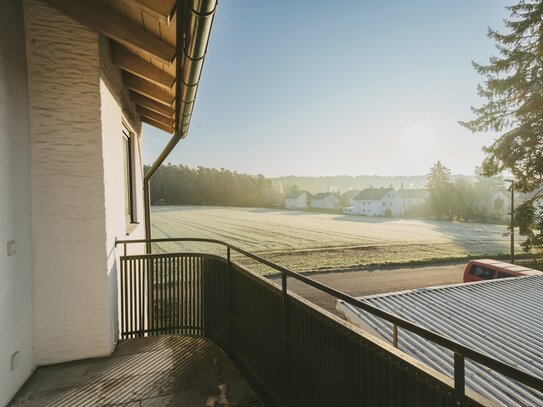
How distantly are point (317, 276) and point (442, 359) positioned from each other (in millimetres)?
12717

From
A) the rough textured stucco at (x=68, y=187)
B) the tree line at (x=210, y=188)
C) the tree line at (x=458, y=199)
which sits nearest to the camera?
the rough textured stucco at (x=68, y=187)

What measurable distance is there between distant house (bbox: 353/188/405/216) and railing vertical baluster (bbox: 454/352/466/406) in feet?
249

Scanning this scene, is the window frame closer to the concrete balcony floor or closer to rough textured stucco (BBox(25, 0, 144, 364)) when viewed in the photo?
rough textured stucco (BBox(25, 0, 144, 364))

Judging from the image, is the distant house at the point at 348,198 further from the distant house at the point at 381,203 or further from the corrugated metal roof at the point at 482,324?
the corrugated metal roof at the point at 482,324

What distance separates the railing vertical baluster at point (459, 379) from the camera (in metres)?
1.23

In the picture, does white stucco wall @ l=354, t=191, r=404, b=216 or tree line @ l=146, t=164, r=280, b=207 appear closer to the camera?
white stucco wall @ l=354, t=191, r=404, b=216

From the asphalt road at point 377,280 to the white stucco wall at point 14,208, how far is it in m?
10.9

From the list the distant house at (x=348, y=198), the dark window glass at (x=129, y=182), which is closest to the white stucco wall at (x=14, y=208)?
the dark window glass at (x=129, y=182)

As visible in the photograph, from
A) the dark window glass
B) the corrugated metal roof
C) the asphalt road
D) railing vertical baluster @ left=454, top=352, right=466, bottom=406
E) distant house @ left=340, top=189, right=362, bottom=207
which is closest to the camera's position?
railing vertical baluster @ left=454, top=352, right=466, bottom=406

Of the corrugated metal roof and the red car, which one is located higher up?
the corrugated metal roof

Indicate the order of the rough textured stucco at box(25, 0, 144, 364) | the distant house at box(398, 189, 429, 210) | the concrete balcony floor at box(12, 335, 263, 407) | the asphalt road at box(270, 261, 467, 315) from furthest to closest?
the distant house at box(398, 189, 429, 210)
the asphalt road at box(270, 261, 467, 315)
the rough textured stucco at box(25, 0, 144, 364)
the concrete balcony floor at box(12, 335, 263, 407)

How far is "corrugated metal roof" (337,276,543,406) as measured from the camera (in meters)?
4.33

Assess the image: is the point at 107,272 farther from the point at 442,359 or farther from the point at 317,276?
the point at 317,276

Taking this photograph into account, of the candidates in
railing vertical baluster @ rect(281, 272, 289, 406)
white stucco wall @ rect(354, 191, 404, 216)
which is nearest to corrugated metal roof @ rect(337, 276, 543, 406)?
railing vertical baluster @ rect(281, 272, 289, 406)
